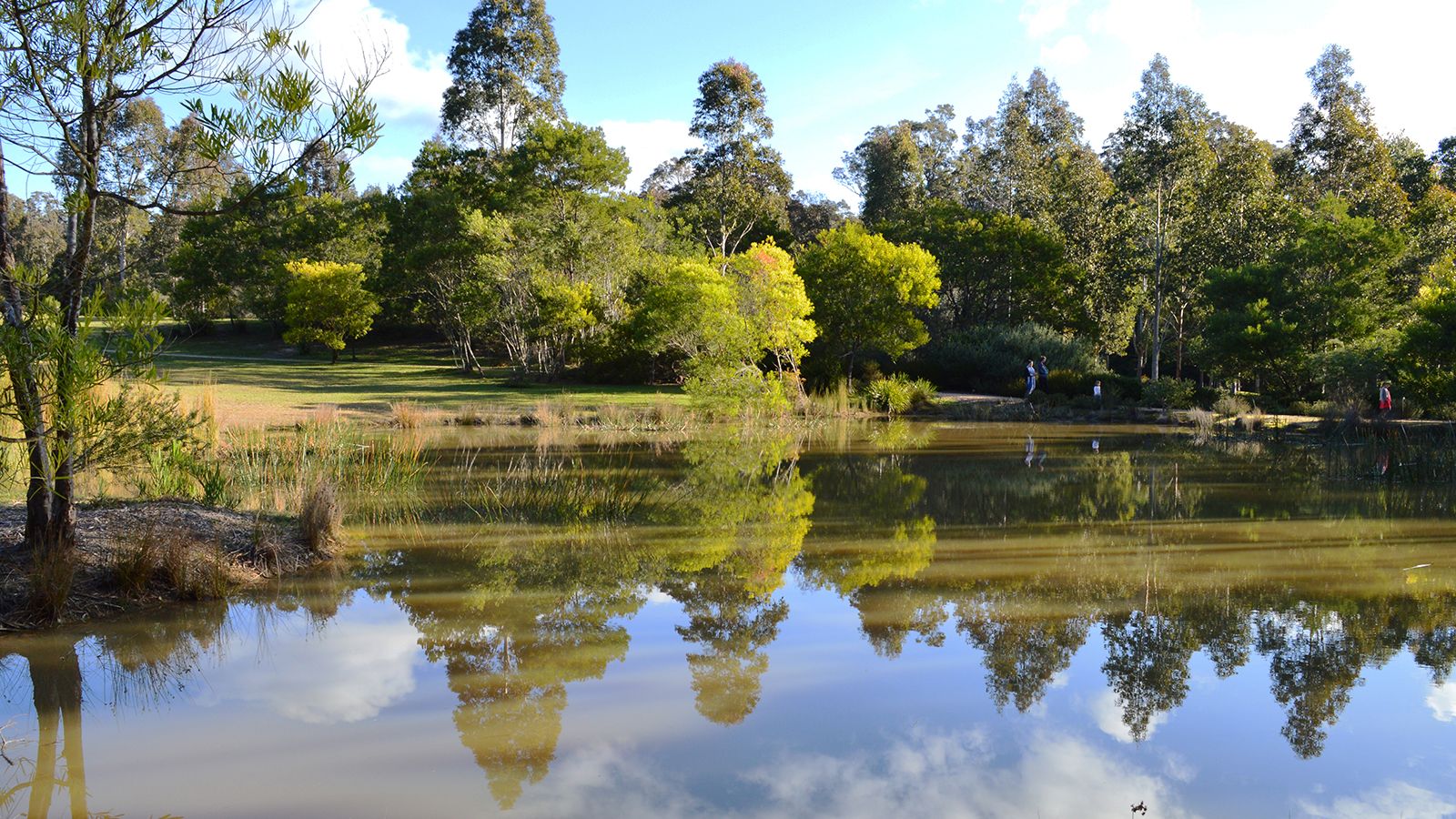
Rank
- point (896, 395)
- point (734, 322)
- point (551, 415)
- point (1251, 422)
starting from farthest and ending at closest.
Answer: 1. point (896, 395)
2. point (734, 322)
3. point (1251, 422)
4. point (551, 415)

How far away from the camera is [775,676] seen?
5613 mm

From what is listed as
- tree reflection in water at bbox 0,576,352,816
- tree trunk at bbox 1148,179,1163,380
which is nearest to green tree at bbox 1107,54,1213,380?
→ tree trunk at bbox 1148,179,1163,380

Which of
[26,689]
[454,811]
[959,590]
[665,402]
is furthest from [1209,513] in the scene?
[665,402]

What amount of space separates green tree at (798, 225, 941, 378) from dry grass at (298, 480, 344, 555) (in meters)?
20.6

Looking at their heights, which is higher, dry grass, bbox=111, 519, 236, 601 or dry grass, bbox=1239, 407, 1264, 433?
dry grass, bbox=1239, 407, 1264, 433

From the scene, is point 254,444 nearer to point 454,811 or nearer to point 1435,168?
point 454,811

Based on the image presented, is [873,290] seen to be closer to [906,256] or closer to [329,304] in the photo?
[906,256]

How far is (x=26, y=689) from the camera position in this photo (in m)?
5.15

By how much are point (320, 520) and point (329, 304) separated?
28.9 meters

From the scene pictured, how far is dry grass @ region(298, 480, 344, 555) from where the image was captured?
26.8ft

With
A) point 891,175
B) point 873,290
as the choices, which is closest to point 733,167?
point 891,175

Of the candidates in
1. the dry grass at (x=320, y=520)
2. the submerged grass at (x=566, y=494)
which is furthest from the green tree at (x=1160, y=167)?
the dry grass at (x=320, y=520)

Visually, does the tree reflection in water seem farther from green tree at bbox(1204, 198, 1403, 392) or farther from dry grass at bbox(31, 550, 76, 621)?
green tree at bbox(1204, 198, 1403, 392)

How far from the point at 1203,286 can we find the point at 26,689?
28.2 meters
